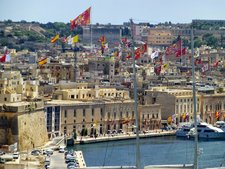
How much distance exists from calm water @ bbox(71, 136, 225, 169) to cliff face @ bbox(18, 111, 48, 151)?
5.14ft

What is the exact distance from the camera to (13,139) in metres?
38.9

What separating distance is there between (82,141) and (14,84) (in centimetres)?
414

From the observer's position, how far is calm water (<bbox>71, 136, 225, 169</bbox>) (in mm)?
37156

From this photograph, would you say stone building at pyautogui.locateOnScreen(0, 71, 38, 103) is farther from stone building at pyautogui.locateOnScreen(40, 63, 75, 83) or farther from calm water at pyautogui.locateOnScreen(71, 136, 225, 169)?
stone building at pyautogui.locateOnScreen(40, 63, 75, 83)

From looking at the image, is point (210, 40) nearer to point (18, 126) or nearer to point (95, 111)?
point (95, 111)

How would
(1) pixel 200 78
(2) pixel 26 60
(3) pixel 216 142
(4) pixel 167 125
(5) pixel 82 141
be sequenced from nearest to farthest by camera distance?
(5) pixel 82 141, (3) pixel 216 142, (4) pixel 167 125, (1) pixel 200 78, (2) pixel 26 60

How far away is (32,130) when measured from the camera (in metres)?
40.3

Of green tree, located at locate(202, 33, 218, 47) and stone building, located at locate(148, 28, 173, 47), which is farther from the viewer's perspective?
stone building, located at locate(148, 28, 173, 47)

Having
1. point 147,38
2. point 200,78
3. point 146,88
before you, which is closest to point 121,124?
point 146,88

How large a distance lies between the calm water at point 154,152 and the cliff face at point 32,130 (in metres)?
1.57

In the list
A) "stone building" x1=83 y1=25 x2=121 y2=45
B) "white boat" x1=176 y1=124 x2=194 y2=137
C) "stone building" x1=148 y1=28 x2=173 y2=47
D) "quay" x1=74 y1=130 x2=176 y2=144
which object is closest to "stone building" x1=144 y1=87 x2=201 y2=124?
"quay" x1=74 y1=130 x2=176 y2=144

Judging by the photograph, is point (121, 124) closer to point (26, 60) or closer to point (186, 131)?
point (186, 131)

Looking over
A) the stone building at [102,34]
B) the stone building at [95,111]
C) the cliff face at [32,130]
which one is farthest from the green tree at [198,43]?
the cliff face at [32,130]

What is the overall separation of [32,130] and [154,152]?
4.29 metres
